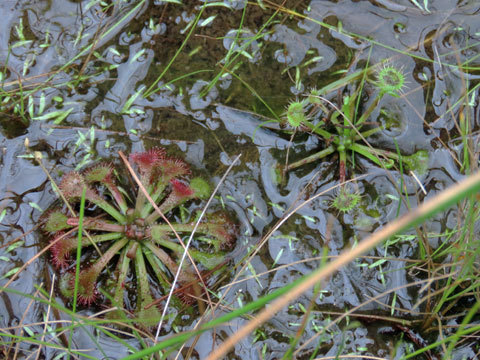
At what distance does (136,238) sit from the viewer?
8.91 ft

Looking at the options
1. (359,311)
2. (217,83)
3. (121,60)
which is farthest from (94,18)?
(359,311)

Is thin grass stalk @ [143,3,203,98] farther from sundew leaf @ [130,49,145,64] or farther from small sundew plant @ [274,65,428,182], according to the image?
small sundew plant @ [274,65,428,182]

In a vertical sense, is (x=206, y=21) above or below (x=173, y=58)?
above

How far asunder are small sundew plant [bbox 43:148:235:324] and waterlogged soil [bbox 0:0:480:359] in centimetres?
16

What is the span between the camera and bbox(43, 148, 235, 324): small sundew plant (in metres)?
2.64

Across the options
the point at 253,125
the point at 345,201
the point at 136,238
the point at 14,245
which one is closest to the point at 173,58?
the point at 253,125

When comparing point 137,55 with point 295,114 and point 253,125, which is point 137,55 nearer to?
point 253,125

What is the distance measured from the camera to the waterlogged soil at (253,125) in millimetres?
2744

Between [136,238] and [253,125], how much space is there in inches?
41.9

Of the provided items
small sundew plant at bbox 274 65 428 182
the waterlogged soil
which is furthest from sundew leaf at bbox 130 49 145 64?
small sundew plant at bbox 274 65 428 182

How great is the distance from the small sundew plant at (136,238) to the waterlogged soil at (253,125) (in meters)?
0.16

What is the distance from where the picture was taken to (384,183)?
2947 mm

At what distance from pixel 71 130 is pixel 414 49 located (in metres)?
2.42

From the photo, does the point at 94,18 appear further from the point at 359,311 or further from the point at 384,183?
the point at 359,311
